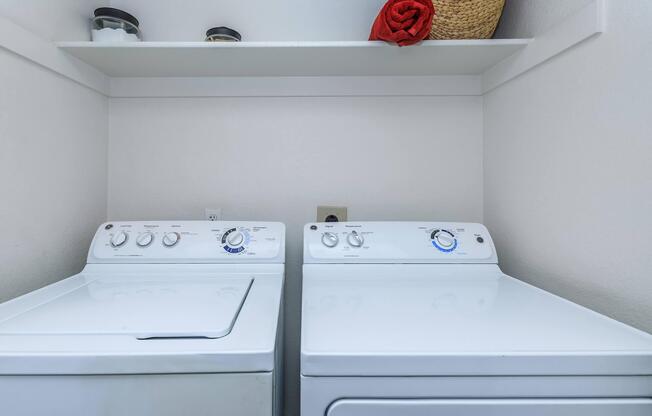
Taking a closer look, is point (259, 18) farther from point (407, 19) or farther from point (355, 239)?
point (355, 239)

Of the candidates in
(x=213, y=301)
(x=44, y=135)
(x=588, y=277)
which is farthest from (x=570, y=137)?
(x=44, y=135)

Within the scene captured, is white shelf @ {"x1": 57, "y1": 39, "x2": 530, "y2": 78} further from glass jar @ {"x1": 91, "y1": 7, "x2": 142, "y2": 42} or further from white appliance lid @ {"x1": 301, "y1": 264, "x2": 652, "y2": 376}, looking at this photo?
white appliance lid @ {"x1": 301, "y1": 264, "x2": 652, "y2": 376}

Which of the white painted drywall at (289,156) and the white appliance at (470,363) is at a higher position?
the white painted drywall at (289,156)

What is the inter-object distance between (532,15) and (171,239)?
140 centimetres

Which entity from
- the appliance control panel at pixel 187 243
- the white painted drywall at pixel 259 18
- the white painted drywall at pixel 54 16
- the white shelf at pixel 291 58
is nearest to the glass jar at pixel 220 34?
the white shelf at pixel 291 58

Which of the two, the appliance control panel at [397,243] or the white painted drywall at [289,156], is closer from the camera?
the appliance control panel at [397,243]

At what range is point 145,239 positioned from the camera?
111cm

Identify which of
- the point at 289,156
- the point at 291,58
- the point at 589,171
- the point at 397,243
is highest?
the point at 291,58

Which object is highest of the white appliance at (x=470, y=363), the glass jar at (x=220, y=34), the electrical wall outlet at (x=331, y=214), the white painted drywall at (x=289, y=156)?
the glass jar at (x=220, y=34)

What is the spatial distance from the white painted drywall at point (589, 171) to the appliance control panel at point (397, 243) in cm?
17

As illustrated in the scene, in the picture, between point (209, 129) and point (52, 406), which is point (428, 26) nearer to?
point (209, 129)

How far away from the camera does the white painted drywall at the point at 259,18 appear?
53.2 inches

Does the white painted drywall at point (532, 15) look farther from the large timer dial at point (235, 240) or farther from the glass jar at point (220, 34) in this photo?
the large timer dial at point (235, 240)

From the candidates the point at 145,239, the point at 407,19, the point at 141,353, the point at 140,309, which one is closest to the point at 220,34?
the point at 407,19
